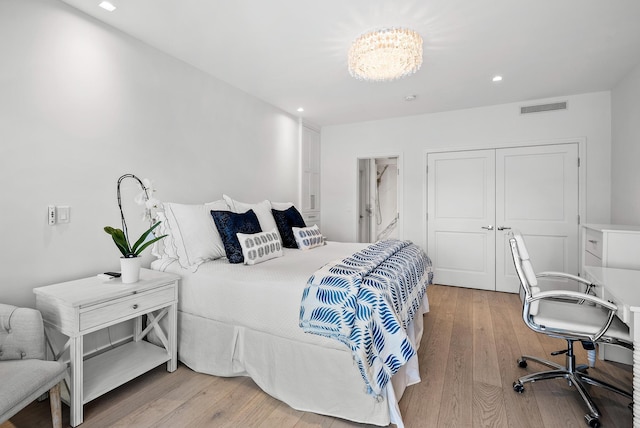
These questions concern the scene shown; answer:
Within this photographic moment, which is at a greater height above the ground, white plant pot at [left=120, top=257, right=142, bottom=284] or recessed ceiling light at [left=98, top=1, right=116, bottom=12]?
recessed ceiling light at [left=98, top=1, right=116, bottom=12]

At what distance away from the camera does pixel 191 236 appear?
8.10 feet

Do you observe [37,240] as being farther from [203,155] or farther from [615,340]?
[615,340]

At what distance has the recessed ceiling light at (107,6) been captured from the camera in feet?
6.84

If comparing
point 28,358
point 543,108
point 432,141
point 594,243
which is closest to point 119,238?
point 28,358

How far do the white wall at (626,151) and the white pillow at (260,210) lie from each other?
3.59 m

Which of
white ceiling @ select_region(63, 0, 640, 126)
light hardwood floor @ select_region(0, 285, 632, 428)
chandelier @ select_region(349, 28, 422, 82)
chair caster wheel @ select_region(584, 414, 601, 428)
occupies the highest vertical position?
white ceiling @ select_region(63, 0, 640, 126)

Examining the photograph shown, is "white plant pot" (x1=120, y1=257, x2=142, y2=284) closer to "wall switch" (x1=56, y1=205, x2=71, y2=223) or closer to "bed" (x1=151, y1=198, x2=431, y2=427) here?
"bed" (x1=151, y1=198, x2=431, y2=427)

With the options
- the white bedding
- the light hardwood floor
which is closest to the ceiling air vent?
the light hardwood floor

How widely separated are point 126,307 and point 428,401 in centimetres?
194

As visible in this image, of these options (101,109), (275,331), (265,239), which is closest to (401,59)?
(265,239)

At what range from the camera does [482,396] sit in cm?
193

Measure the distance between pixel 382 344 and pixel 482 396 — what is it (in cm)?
90

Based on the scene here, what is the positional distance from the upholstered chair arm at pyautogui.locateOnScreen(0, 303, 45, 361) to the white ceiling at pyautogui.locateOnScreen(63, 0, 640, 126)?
6.60ft

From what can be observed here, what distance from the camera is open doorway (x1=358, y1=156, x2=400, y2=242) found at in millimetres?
6227
